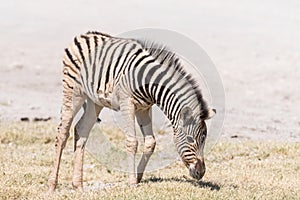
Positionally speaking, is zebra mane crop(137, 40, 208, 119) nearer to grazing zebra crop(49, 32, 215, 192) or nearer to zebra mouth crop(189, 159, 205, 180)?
grazing zebra crop(49, 32, 215, 192)

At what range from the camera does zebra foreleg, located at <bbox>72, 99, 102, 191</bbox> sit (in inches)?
395

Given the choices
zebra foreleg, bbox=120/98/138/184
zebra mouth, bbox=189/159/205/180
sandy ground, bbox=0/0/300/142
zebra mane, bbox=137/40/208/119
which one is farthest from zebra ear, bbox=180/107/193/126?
sandy ground, bbox=0/0/300/142

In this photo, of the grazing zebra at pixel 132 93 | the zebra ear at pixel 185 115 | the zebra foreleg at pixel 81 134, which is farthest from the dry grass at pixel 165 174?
the zebra ear at pixel 185 115

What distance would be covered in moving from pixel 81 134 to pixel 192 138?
237cm

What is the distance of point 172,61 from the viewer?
914cm

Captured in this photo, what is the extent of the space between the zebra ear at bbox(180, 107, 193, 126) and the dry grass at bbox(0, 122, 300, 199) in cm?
95

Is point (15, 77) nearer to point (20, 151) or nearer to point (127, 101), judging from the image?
point (20, 151)

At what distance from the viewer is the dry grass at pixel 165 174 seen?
8820mm

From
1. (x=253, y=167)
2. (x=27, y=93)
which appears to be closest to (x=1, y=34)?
(x=27, y=93)

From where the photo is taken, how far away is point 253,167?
11914 millimetres

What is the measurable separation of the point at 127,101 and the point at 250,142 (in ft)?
21.6

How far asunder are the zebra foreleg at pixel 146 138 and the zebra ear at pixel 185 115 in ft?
2.79

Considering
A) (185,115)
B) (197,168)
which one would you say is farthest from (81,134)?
(197,168)

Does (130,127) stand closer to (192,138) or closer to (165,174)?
(192,138)
